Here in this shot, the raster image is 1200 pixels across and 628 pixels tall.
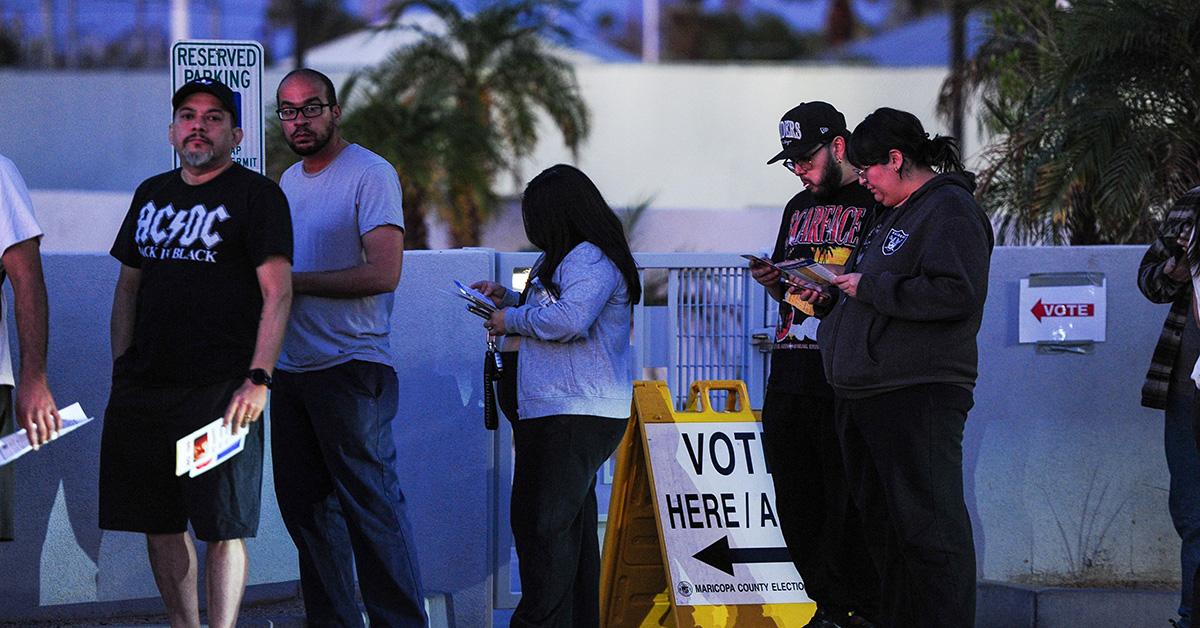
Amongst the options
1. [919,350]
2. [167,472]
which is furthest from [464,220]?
[919,350]

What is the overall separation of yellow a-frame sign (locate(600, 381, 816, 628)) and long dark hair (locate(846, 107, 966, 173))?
56.2 inches

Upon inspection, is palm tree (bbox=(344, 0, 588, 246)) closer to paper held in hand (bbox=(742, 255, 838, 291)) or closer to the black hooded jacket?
paper held in hand (bbox=(742, 255, 838, 291))

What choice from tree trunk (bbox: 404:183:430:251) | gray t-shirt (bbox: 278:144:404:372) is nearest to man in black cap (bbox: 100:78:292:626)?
gray t-shirt (bbox: 278:144:404:372)

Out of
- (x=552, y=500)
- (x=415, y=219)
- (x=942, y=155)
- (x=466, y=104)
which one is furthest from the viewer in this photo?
(x=466, y=104)

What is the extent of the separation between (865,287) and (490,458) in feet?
6.63

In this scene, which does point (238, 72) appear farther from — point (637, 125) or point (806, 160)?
point (637, 125)

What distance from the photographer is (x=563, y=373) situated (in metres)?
5.41

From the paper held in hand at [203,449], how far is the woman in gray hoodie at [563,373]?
1.10 metres

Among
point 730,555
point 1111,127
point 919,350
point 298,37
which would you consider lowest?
point 730,555

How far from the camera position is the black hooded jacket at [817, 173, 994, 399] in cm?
493

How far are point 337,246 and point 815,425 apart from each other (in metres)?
1.85

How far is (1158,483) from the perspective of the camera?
6945mm

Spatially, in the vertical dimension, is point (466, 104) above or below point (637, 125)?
below

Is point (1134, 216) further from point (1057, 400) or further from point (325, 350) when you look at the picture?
point (325, 350)
